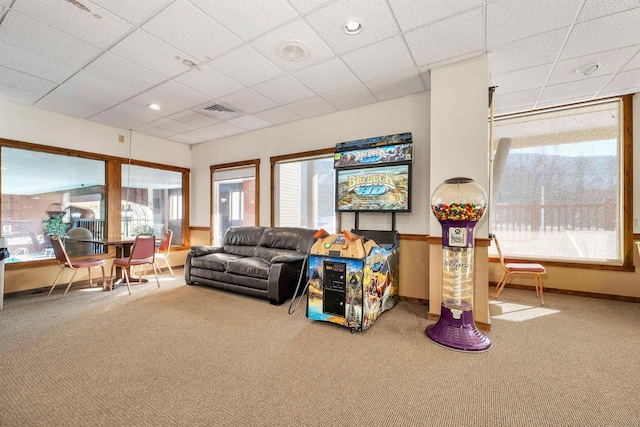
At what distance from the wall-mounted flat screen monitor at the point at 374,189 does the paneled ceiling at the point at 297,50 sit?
1.08 m

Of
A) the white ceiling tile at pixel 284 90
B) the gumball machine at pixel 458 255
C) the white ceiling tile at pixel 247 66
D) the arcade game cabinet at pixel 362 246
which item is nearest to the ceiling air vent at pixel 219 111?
the white ceiling tile at pixel 284 90

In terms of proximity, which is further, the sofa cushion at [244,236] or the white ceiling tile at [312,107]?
the sofa cushion at [244,236]

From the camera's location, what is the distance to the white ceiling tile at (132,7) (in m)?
2.20

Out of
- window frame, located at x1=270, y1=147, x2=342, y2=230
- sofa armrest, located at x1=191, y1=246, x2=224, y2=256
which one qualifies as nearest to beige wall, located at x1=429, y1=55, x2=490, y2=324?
window frame, located at x1=270, y1=147, x2=342, y2=230

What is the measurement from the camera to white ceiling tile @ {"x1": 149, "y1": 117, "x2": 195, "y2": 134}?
494 cm

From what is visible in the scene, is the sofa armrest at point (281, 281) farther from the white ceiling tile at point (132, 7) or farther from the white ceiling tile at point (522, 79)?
the white ceiling tile at point (522, 79)

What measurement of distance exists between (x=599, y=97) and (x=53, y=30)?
6.50 metres

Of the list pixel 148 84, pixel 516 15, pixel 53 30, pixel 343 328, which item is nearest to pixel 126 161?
pixel 148 84

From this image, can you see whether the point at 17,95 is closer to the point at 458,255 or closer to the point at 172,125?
the point at 172,125

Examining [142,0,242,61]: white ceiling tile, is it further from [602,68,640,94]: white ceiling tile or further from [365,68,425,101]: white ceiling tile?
[602,68,640,94]: white ceiling tile

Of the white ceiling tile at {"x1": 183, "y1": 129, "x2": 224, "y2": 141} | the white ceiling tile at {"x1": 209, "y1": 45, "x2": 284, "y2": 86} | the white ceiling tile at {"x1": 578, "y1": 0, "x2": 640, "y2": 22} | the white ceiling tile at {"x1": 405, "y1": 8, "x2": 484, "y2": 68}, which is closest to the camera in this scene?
the white ceiling tile at {"x1": 578, "y1": 0, "x2": 640, "y2": 22}

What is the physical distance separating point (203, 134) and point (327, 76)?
346cm

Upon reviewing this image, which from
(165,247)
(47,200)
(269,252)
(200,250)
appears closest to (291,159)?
(269,252)

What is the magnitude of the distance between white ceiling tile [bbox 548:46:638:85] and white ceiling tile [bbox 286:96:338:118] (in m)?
2.78
